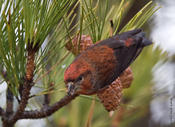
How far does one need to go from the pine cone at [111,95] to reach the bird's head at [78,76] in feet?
0.20

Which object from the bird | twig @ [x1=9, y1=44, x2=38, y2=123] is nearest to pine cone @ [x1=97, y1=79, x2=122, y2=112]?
the bird

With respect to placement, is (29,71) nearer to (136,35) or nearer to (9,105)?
(9,105)

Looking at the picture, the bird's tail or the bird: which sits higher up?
the bird's tail

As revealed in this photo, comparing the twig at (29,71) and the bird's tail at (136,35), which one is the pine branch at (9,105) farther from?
the bird's tail at (136,35)

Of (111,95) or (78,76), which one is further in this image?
(111,95)

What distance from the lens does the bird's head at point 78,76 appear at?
685 millimetres

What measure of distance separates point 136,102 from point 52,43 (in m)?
0.77

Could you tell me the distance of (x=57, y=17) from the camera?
71cm

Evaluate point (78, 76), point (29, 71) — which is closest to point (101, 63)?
point (78, 76)

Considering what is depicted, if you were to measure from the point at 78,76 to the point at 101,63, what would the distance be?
7cm

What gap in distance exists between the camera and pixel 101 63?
727 millimetres

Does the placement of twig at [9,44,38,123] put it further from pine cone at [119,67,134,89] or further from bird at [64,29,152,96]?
pine cone at [119,67,134,89]

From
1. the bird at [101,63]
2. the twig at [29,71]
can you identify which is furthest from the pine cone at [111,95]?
the twig at [29,71]

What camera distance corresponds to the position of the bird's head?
685 millimetres
